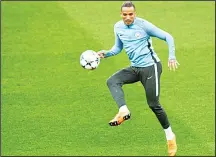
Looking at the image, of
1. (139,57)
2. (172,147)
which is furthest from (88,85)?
(139,57)

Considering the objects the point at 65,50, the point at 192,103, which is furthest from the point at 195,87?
the point at 65,50

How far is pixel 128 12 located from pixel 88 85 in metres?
5.49

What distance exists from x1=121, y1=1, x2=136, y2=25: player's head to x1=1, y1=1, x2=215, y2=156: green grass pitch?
2.72m

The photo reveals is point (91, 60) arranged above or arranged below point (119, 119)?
above

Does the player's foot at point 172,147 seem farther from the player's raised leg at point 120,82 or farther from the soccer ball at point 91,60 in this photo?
the soccer ball at point 91,60

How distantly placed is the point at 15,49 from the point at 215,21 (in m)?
7.15

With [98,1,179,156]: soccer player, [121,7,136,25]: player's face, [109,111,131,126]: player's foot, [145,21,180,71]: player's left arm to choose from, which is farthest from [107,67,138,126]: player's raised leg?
[121,7,136,25]: player's face

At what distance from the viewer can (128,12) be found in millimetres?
11508

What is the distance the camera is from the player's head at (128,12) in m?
11.4

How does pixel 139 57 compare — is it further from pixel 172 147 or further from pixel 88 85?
pixel 88 85

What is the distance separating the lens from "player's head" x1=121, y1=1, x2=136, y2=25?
11.4 meters

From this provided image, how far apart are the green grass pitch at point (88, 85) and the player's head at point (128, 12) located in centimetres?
272

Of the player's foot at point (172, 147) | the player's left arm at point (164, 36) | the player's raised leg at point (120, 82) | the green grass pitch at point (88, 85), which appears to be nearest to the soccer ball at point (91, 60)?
the player's raised leg at point (120, 82)

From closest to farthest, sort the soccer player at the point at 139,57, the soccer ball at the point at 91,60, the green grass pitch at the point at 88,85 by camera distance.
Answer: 1. the soccer player at the point at 139,57
2. the soccer ball at the point at 91,60
3. the green grass pitch at the point at 88,85
